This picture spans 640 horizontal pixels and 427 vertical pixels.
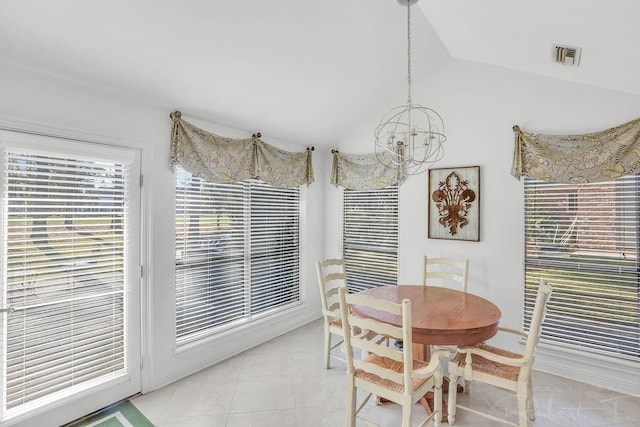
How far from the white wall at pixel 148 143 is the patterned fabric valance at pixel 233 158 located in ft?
0.36

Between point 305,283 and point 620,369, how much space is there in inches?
128

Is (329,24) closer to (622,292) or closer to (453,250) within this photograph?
(453,250)

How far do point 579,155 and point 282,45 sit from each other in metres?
2.77

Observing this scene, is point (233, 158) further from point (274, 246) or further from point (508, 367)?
point (508, 367)

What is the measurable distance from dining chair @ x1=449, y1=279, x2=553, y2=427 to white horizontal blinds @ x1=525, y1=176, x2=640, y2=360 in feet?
3.67

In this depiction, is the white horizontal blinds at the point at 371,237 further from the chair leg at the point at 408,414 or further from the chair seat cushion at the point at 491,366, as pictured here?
the chair leg at the point at 408,414

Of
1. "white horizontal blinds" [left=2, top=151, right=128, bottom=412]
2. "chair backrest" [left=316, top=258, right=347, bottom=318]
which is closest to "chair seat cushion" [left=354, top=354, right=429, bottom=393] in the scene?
"chair backrest" [left=316, top=258, right=347, bottom=318]

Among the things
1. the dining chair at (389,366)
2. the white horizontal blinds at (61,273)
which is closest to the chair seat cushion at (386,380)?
the dining chair at (389,366)

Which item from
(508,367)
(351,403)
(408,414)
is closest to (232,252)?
Answer: (351,403)

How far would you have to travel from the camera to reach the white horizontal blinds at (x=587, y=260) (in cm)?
277

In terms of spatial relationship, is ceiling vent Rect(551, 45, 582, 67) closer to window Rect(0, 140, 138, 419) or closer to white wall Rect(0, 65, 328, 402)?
white wall Rect(0, 65, 328, 402)

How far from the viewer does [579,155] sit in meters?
2.90

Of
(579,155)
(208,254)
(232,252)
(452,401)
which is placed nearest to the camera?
(452,401)

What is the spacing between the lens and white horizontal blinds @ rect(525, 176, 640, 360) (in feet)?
9.09
